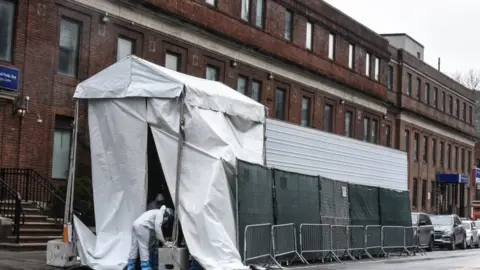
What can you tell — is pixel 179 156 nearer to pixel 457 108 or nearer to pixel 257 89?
pixel 257 89

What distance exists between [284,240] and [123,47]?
11.7 metres

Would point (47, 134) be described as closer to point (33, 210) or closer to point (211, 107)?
point (33, 210)

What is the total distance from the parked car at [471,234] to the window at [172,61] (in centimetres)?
1731

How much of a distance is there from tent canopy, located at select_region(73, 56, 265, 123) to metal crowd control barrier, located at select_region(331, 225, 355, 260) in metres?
5.93

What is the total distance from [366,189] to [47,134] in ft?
32.2

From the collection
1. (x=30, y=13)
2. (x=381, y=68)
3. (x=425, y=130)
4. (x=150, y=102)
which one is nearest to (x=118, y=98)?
(x=150, y=102)

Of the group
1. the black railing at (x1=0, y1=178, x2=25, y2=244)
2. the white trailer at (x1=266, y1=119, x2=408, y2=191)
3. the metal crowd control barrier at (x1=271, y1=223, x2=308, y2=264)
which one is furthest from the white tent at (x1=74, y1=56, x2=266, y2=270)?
the black railing at (x1=0, y1=178, x2=25, y2=244)

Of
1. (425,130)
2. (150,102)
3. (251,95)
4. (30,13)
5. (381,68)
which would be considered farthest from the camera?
(425,130)

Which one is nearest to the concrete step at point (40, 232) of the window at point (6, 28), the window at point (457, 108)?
the window at point (6, 28)

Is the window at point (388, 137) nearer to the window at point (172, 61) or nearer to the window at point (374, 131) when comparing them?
the window at point (374, 131)

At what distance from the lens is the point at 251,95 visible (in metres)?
32.2

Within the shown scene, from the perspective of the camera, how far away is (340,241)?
1953cm

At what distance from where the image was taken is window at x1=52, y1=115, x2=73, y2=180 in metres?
22.2

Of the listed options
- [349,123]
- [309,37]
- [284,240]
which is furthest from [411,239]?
[349,123]
